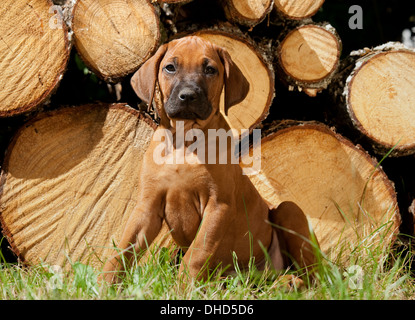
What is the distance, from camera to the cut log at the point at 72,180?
10.7 ft

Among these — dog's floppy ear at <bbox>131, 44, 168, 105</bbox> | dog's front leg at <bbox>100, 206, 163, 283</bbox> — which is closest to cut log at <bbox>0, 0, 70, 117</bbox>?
dog's floppy ear at <bbox>131, 44, 168, 105</bbox>

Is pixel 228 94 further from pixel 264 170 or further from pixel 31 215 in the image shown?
pixel 31 215

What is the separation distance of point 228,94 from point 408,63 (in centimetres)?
144

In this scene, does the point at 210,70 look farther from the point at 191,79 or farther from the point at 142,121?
the point at 142,121

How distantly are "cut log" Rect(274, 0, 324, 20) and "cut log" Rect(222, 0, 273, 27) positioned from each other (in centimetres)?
14

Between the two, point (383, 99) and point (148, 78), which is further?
point (383, 99)

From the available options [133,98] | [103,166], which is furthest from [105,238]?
[133,98]

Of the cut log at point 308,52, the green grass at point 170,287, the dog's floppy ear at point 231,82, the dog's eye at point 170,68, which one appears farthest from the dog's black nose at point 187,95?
the cut log at point 308,52

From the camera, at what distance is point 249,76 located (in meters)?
3.34

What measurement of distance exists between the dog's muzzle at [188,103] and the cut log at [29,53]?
0.85 meters

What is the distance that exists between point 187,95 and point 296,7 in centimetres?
121

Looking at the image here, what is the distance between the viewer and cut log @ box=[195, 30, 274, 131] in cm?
330

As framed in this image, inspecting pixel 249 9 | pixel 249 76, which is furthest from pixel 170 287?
pixel 249 9

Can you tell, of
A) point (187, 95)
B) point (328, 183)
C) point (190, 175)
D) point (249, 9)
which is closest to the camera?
point (187, 95)
